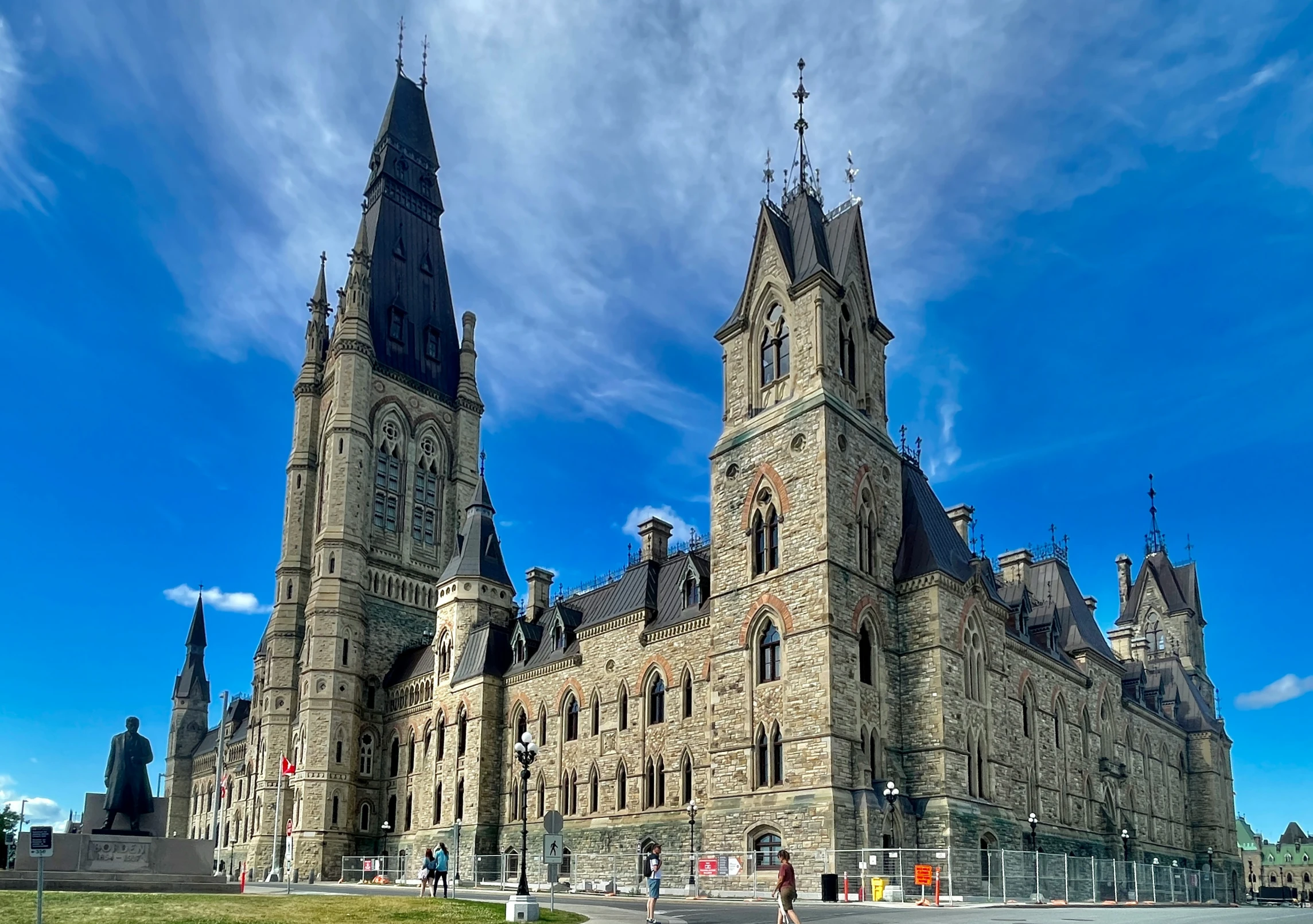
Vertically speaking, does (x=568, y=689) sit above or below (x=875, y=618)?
below

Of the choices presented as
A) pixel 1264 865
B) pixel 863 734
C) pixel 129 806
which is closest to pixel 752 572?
pixel 863 734

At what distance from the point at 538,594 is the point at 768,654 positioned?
22.0 metres

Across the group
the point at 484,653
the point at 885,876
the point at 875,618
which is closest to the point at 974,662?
the point at 875,618

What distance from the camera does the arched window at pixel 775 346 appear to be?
43.3 m

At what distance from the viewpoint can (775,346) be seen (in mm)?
43781

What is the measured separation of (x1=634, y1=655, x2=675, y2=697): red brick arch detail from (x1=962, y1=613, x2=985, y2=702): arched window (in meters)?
11.4

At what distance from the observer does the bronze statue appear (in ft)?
106

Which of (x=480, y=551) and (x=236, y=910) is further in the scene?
(x=480, y=551)

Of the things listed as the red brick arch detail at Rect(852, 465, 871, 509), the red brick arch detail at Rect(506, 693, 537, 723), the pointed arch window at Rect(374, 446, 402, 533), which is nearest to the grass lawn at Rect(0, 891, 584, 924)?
the red brick arch detail at Rect(852, 465, 871, 509)

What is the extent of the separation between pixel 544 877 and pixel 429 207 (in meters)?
53.8

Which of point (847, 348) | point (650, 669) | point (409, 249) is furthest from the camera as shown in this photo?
point (409, 249)

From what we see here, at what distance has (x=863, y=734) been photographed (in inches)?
1480

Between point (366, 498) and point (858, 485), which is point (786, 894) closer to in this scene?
point (858, 485)

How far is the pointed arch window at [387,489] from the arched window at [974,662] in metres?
42.3
